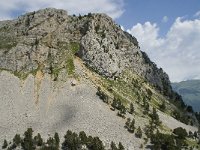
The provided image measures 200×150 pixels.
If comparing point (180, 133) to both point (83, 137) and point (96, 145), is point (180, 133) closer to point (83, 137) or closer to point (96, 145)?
point (96, 145)

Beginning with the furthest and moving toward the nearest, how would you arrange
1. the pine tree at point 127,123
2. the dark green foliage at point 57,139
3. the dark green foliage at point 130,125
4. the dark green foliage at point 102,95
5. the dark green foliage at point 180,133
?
the dark green foliage at point 102,95 → the dark green foliage at point 180,133 → the pine tree at point 127,123 → the dark green foliage at point 130,125 → the dark green foliage at point 57,139

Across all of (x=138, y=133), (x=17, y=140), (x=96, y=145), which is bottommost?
(x=96, y=145)

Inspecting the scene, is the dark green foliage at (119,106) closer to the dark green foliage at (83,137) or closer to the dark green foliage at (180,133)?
the dark green foliage at (180,133)

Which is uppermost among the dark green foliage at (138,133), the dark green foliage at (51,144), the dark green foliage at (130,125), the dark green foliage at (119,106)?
the dark green foliage at (119,106)

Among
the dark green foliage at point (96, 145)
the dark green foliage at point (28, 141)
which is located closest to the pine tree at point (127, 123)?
the dark green foliage at point (96, 145)

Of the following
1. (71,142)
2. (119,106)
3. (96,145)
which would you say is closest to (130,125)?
(119,106)

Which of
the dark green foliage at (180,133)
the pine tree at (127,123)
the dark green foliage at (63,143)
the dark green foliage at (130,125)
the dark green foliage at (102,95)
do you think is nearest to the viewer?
the dark green foliage at (63,143)

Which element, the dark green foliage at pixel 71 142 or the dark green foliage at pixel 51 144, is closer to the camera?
the dark green foliage at pixel 51 144

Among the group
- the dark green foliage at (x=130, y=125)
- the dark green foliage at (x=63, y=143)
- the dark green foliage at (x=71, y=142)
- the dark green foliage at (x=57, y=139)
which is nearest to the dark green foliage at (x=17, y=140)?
the dark green foliage at (x=63, y=143)

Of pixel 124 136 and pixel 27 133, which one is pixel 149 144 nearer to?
pixel 124 136

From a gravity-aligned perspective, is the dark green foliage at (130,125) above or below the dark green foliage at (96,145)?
above

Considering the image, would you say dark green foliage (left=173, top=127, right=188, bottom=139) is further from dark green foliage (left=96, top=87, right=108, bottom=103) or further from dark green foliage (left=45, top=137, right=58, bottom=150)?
dark green foliage (left=45, top=137, right=58, bottom=150)

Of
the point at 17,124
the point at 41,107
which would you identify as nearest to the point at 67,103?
the point at 41,107

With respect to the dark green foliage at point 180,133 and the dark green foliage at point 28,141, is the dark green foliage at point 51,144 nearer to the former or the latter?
the dark green foliage at point 28,141
